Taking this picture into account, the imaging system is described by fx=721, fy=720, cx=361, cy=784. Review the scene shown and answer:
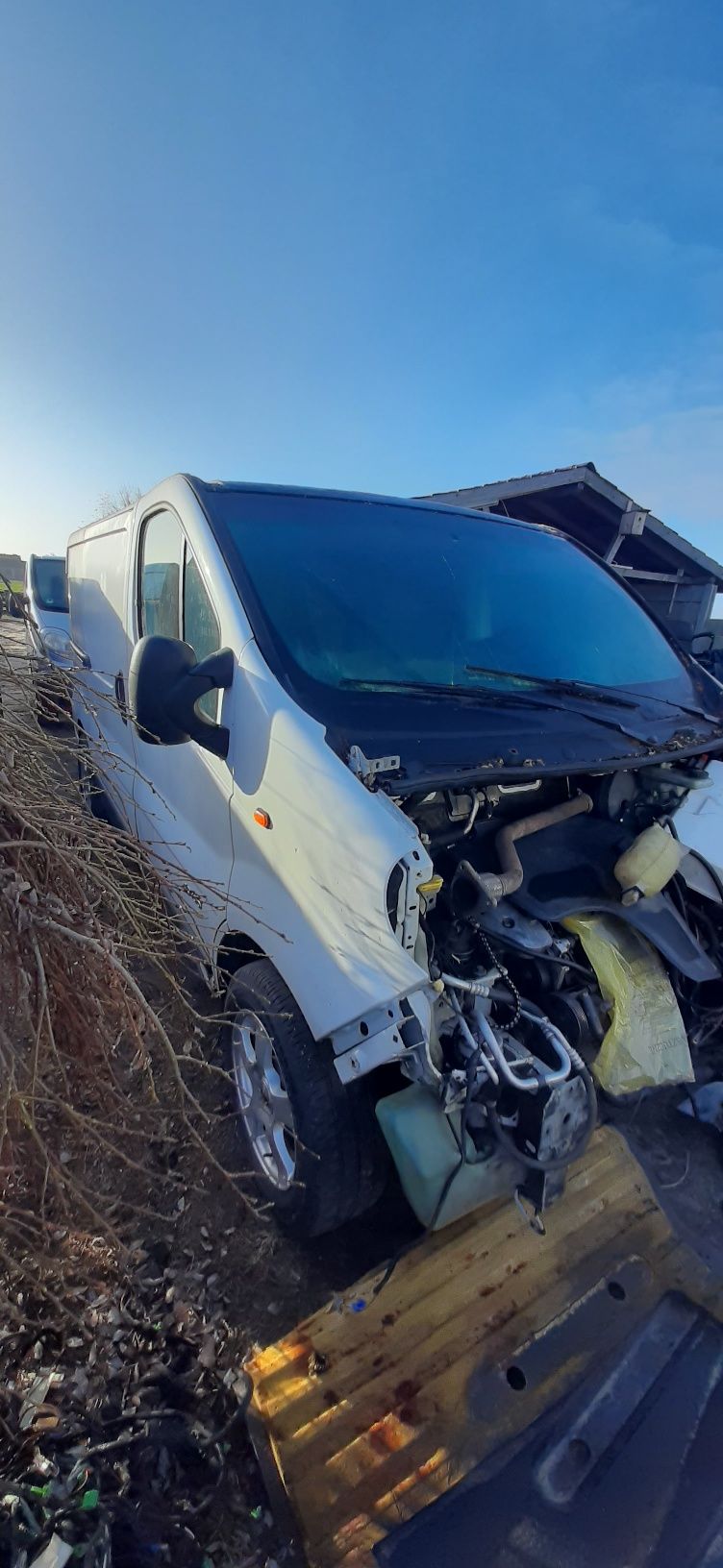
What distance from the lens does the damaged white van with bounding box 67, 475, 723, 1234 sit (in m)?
1.87

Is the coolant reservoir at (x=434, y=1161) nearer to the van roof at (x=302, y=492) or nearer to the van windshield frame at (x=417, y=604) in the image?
the van windshield frame at (x=417, y=604)

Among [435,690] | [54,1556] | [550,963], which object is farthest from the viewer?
[435,690]

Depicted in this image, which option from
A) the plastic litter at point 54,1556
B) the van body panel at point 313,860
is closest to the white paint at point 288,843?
the van body panel at point 313,860

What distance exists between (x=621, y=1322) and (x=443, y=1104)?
76 centimetres

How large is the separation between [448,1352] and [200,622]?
239 centimetres

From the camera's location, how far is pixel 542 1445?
165 cm

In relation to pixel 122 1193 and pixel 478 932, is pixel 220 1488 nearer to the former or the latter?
pixel 122 1193

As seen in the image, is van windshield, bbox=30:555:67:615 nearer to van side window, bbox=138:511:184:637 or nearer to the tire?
van side window, bbox=138:511:184:637

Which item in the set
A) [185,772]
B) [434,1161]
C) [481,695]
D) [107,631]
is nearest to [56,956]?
[434,1161]

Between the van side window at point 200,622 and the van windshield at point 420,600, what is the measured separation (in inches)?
8.1

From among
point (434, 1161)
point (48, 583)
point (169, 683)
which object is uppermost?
point (48, 583)

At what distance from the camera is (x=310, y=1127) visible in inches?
83.0

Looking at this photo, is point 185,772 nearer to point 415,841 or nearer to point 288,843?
point 288,843

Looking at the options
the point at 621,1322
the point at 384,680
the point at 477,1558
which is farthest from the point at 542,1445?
the point at 384,680
